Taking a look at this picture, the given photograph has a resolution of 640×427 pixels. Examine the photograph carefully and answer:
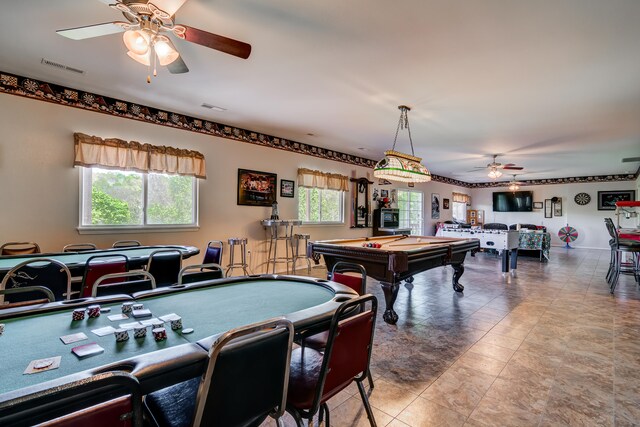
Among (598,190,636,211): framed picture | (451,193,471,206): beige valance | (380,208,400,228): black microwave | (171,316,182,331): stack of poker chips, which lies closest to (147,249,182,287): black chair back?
(171,316,182,331): stack of poker chips

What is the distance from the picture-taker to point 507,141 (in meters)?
6.17

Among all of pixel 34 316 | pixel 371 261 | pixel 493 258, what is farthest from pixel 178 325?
pixel 493 258

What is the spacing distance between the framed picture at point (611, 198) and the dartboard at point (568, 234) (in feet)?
3.60

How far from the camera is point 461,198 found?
12.9 meters

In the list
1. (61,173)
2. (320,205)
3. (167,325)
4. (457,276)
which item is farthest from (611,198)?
(61,173)

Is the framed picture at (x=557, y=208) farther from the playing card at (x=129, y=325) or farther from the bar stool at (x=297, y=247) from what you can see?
the playing card at (x=129, y=325)

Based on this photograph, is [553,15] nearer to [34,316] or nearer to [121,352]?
[121,352]

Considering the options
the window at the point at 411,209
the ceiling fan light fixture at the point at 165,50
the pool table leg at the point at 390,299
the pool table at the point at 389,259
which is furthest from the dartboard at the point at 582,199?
the ceiling fan light fixture at the point at 165,50

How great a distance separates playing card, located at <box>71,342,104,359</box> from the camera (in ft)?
3.69

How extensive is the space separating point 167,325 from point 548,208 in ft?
47.6

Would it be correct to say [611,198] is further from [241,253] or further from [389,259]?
[241,253]

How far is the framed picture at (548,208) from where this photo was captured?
→ 12.1 metres

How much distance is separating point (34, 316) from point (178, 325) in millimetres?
775

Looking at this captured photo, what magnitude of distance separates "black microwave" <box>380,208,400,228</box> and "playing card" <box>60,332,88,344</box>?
763 cm
